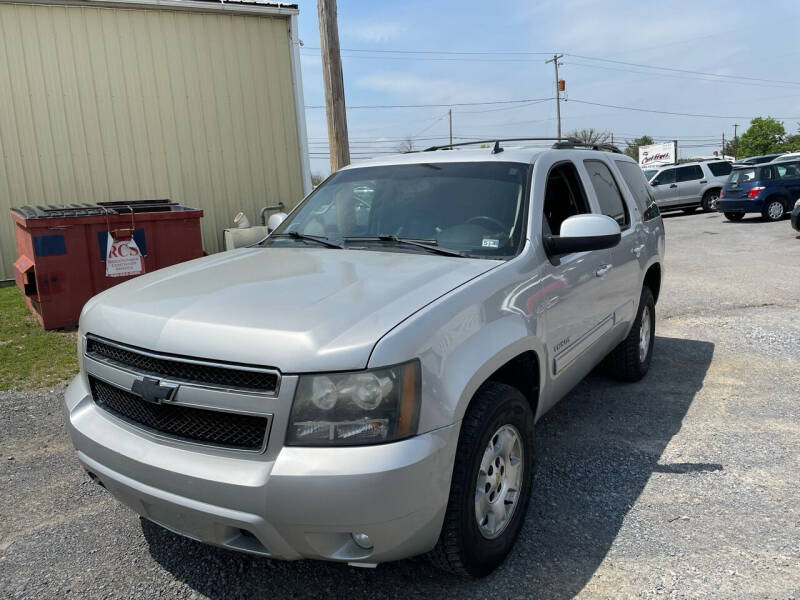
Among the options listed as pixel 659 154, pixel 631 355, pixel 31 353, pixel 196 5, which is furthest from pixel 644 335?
pixel 659 154

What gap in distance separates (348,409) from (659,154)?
53.5m

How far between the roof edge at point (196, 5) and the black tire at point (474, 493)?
1041 cm

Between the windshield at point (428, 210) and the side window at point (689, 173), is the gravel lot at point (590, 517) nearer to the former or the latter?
the windshield at point (428, 210)

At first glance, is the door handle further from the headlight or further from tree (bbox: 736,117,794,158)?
tree (bbox: 736,117,794,158)

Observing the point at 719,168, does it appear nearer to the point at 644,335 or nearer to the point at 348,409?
the point at 644,335

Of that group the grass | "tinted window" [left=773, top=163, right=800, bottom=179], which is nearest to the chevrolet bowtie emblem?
the grass

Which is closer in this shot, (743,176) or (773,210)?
(773,210)

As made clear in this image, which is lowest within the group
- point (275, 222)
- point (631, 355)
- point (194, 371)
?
point (631, 355)

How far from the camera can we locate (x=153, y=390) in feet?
7.70

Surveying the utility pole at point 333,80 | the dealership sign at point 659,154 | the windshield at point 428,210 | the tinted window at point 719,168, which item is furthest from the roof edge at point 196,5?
the dealership sign at point 659,154

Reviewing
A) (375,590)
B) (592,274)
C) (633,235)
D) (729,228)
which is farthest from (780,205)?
(375,590)

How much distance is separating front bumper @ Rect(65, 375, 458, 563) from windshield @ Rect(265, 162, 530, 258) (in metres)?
1.28

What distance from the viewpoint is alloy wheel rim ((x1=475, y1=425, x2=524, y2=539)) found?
8.55ft

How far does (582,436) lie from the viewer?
166 inches
